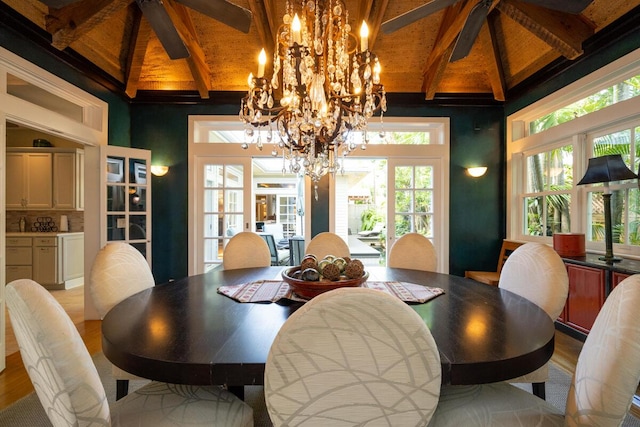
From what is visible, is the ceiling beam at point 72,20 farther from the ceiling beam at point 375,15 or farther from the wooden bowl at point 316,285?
the wooden bowl at point 316,285

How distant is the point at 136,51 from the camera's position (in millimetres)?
3766

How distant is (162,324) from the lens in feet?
4.11

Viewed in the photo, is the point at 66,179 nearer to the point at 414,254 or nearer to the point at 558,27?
the point at 414,254

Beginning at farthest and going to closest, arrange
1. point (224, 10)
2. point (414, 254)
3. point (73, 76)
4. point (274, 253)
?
point (274, 253) < point (73, 76) < point (414, 254) < point (224, 10)

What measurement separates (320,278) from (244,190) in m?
2.94

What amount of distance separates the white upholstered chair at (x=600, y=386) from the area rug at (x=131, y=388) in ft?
3.82

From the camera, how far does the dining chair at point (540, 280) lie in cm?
153

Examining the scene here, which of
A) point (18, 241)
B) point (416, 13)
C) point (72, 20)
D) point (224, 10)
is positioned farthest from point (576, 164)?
point (18, 241)

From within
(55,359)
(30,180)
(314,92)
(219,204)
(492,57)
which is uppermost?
(492,57)

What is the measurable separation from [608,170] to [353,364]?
2826 millimetres

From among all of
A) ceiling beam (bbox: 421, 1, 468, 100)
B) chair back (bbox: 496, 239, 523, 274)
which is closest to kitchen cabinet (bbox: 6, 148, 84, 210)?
ceiling beam (bbox: 421, 1, 468, 100)

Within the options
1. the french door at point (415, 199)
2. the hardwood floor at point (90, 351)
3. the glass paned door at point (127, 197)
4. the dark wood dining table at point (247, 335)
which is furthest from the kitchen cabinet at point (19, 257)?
the french door at point (415, 199)

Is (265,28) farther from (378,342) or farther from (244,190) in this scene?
(378,342)

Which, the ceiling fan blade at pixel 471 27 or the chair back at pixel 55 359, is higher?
the ceiling fan blade at pixel 471 27
